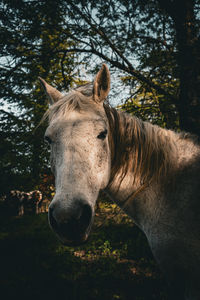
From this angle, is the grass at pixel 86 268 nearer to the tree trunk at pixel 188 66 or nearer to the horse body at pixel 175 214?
the horse body at pixel 175 214

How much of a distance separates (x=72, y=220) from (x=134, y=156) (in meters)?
1.09

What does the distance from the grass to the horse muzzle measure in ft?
3.33

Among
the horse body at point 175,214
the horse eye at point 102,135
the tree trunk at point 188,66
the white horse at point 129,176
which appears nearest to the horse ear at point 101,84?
the white horse at point 129,176

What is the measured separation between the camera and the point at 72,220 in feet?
3.53

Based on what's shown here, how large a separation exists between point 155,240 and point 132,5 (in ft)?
16.6

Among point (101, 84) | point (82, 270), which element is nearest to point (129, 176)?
point (101, 84)

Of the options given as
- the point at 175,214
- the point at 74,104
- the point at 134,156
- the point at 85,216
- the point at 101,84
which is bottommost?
the point at 175,214

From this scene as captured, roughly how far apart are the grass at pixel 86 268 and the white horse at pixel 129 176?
0.61 m

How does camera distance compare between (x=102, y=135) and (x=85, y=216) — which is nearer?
(x=85, y=216)

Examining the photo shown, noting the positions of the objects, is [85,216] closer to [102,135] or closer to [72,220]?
[72,220]

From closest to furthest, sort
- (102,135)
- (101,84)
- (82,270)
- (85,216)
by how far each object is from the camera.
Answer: (85,216) < (102,135) < (101,84) < (82,270)

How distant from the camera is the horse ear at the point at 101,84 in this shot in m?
1.84

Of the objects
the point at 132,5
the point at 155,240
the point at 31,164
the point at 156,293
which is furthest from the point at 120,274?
the point at 132,5

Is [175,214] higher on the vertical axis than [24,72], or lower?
lower
